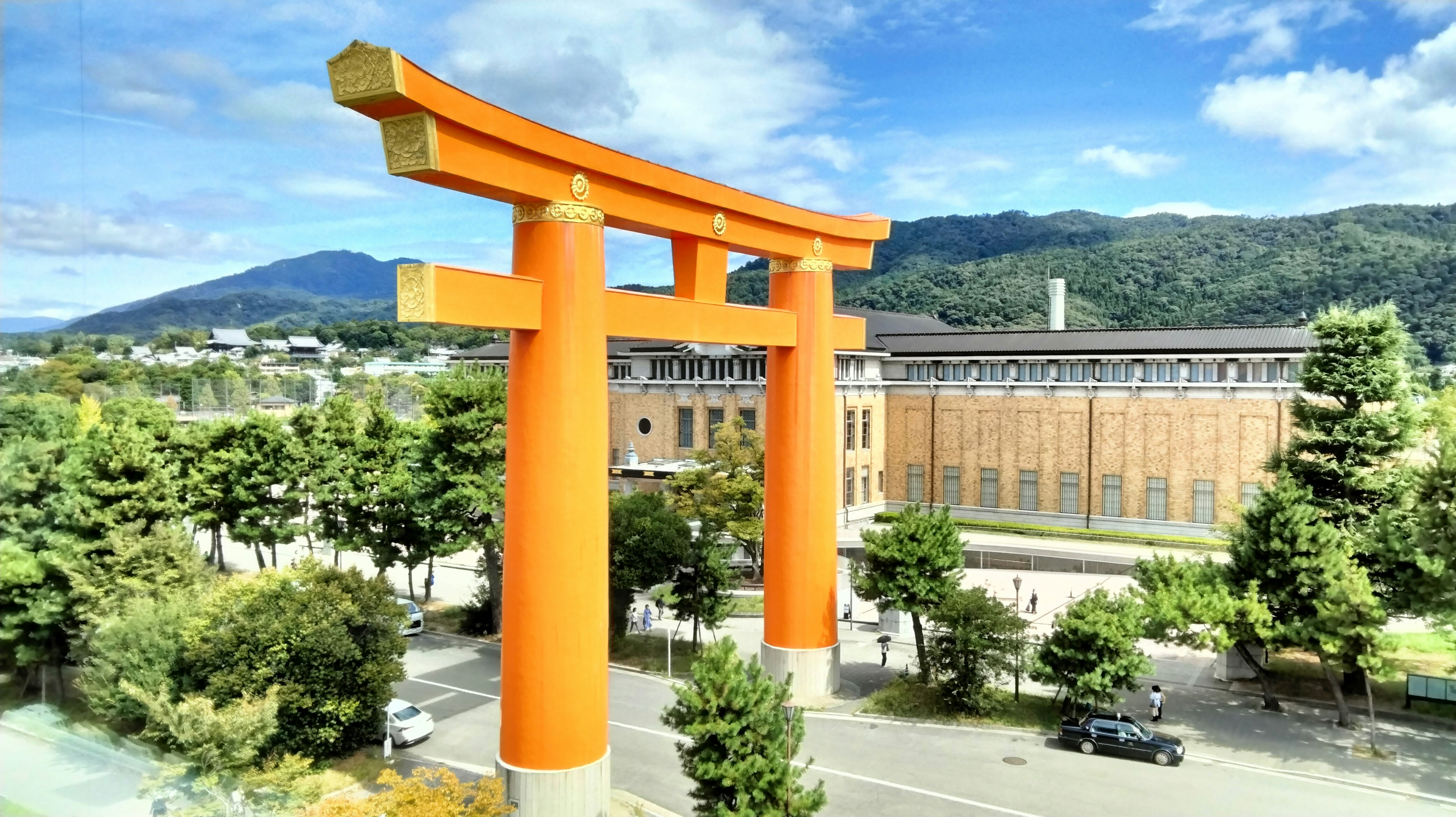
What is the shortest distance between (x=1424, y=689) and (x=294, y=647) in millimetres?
25564

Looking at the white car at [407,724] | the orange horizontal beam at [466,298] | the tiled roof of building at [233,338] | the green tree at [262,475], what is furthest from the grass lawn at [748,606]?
the tiled roof of building at [233,338]

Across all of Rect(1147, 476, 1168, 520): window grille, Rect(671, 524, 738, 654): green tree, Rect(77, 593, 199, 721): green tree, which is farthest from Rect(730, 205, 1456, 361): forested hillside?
Rect(77, 593, 199, 721): green tree

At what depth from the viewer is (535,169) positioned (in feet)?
46.2

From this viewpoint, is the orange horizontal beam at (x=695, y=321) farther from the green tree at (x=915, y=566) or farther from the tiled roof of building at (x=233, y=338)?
the tiled roof of building at (x=233, y=338)

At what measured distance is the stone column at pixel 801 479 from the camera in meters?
21.4

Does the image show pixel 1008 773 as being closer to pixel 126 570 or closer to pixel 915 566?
pixel 915 566

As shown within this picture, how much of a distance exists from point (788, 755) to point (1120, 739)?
9.26 metres

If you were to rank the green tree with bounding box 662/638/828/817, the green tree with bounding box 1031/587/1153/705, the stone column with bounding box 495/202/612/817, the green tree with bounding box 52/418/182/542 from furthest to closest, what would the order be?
the green tree with bounding box 52/418/182/542 → the green tree with bounding box 1031/587/1153/705 → the stone column with bounding box 495/202/612/817 → the green tree with bounding box 662/638/828/817

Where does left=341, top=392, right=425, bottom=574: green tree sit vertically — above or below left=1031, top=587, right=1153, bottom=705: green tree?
above

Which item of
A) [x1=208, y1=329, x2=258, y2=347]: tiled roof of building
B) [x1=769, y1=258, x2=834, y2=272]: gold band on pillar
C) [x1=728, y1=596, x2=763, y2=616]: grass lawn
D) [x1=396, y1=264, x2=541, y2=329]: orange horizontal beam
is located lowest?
[x1=728, y1=596, x2=763, y2=616]: grass lawn

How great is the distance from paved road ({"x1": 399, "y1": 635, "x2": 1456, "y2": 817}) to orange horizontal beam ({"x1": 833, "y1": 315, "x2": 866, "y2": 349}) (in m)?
9.04

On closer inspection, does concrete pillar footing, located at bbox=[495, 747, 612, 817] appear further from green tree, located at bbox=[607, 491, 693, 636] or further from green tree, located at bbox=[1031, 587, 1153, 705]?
green tree, located at bbox=[1031, 587, 1153, 705]

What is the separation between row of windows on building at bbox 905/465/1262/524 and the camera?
42062mm

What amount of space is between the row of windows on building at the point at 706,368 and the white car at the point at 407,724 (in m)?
25.5
